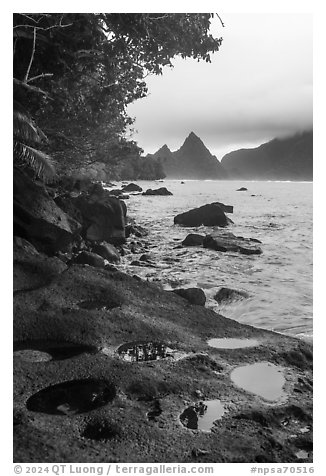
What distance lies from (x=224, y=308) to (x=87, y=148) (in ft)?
29.8

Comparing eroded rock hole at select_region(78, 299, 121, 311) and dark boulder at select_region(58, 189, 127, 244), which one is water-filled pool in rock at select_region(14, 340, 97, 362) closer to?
eroded rock hole at select_region(78, 299, 121, 311)

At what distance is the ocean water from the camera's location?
8.48 metres

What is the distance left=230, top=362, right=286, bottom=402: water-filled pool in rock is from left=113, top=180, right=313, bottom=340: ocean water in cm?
217

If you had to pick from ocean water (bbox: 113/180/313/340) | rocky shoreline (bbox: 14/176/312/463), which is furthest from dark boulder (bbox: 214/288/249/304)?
rocky shoreline (bbox: 14/176/312/463)

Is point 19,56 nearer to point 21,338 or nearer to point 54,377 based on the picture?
point 21,338

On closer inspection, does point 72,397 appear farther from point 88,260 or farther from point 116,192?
point 116,192

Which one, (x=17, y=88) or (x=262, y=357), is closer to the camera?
(x=262, y=357)

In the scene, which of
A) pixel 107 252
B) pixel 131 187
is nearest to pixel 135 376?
pixel 107 252

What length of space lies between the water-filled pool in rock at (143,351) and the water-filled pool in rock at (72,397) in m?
0.67

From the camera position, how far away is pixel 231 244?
49.4 feet

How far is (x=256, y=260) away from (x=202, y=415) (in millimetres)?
9400

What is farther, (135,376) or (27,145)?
(27,145)

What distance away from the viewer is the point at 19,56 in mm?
9539
